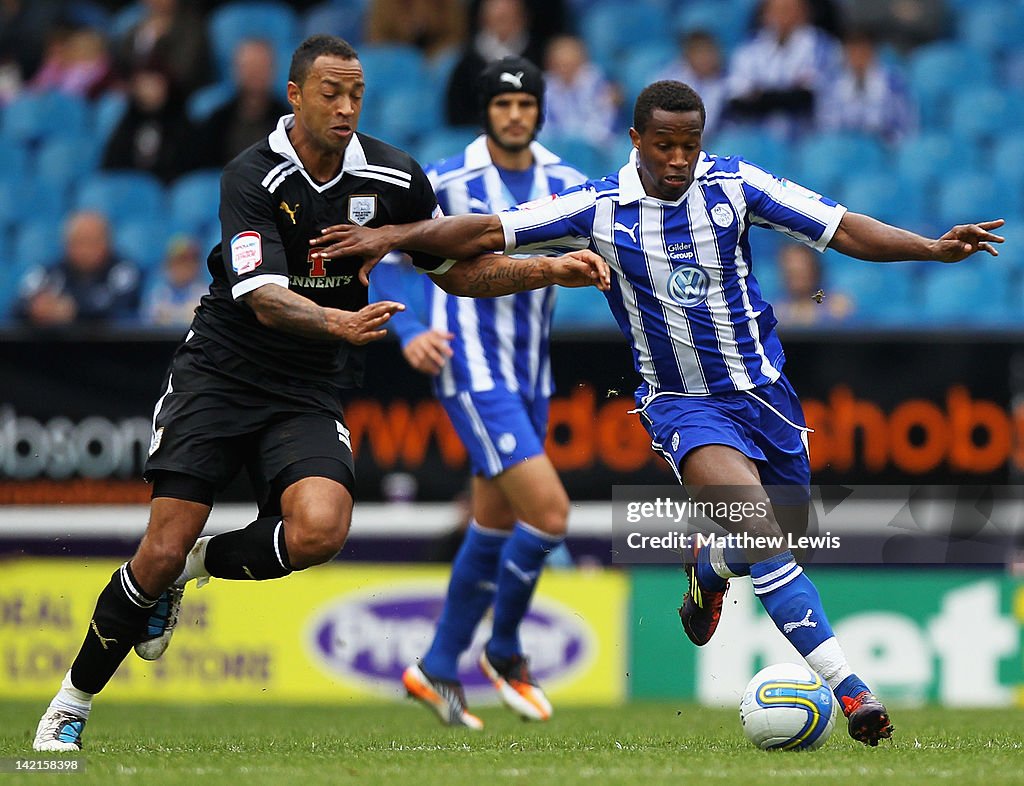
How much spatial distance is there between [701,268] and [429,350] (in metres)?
1.93

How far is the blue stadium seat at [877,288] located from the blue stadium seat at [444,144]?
309 centimetres

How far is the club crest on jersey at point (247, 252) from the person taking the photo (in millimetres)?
5738

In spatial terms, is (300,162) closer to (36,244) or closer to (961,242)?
(961,242)

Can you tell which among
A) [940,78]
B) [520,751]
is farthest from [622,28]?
[520,751]

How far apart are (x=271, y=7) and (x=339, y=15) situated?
2.06ft

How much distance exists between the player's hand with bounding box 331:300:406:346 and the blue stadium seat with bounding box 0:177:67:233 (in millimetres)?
8950

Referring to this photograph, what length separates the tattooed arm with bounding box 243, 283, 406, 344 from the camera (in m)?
5.43

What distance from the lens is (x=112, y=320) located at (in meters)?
11.8

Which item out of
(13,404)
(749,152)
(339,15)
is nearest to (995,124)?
(749,152)

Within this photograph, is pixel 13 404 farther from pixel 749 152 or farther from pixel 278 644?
pixel 749 152

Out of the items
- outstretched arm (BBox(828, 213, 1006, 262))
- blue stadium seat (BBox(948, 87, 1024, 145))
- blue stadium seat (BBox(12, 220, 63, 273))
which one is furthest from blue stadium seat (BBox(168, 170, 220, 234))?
outstretched arm (BBox(828, 213, 1006, 262))

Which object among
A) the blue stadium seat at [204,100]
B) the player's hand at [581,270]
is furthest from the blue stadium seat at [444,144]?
the player's hand at [581,270]

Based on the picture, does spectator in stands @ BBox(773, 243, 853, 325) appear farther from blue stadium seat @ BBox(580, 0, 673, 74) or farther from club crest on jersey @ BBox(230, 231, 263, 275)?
club crest on jersey @ BBox(230, 231, 263, 275)

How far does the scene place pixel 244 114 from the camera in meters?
13.1
